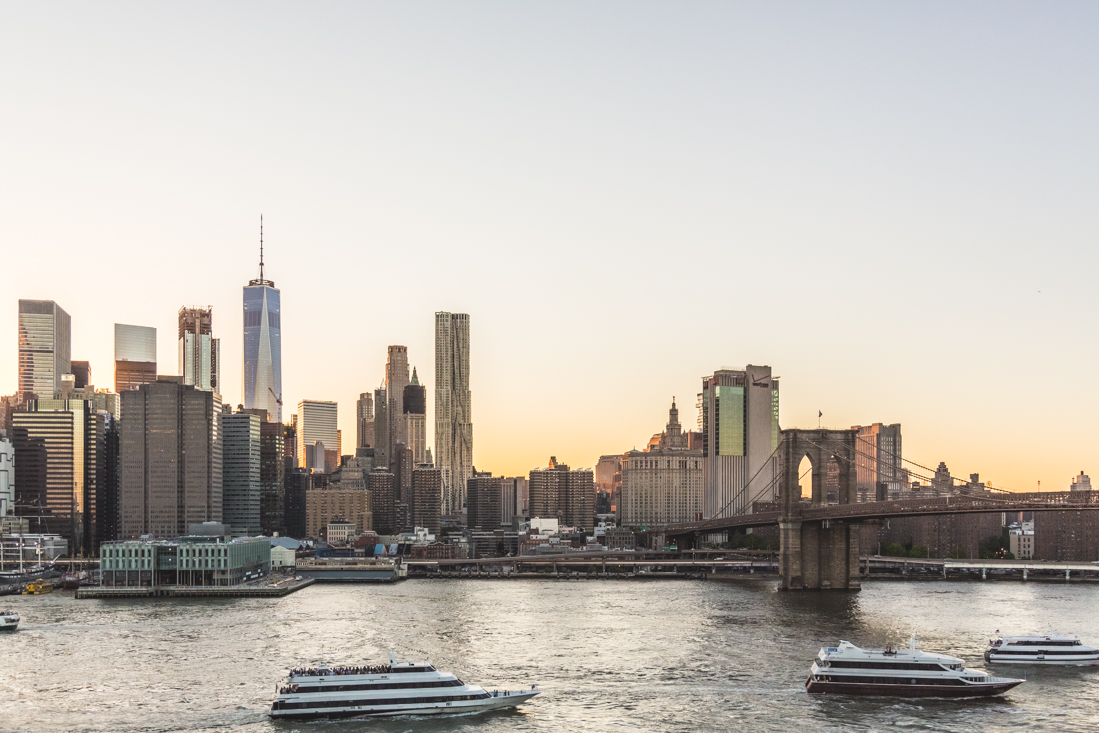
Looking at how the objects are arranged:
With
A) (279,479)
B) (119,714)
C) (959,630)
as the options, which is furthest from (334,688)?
(279,479)

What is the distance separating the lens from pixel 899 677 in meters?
40.8

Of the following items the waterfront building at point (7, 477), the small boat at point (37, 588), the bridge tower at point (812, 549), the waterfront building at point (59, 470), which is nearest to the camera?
the bridge tower at point (812, 549)

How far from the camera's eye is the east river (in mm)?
36781

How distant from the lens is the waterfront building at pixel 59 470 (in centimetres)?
15062

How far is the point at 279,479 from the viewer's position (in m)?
192

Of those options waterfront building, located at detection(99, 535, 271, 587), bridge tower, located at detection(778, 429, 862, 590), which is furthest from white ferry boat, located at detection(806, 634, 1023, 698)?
waterfront building, located at detection(99, 535, 271, 587)

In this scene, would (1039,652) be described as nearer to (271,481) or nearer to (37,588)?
(37,588)

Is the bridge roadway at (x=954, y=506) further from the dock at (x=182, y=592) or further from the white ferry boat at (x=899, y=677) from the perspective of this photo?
the dock at (x=182, y=592)

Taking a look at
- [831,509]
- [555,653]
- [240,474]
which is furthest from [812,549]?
[240,474]

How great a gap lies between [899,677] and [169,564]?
71111 millimetres

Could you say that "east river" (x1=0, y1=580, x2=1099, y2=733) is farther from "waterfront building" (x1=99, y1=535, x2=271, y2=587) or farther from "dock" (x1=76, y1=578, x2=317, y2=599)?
"waterfront building" (x1=99, y1=535, x2=271, y2=587)

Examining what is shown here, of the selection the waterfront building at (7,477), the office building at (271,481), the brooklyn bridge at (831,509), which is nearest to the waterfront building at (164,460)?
the waterfront building at (7,477)

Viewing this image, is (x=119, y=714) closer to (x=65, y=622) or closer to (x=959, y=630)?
(x=65, y=622)

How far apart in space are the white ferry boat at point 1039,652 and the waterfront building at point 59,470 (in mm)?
128220
